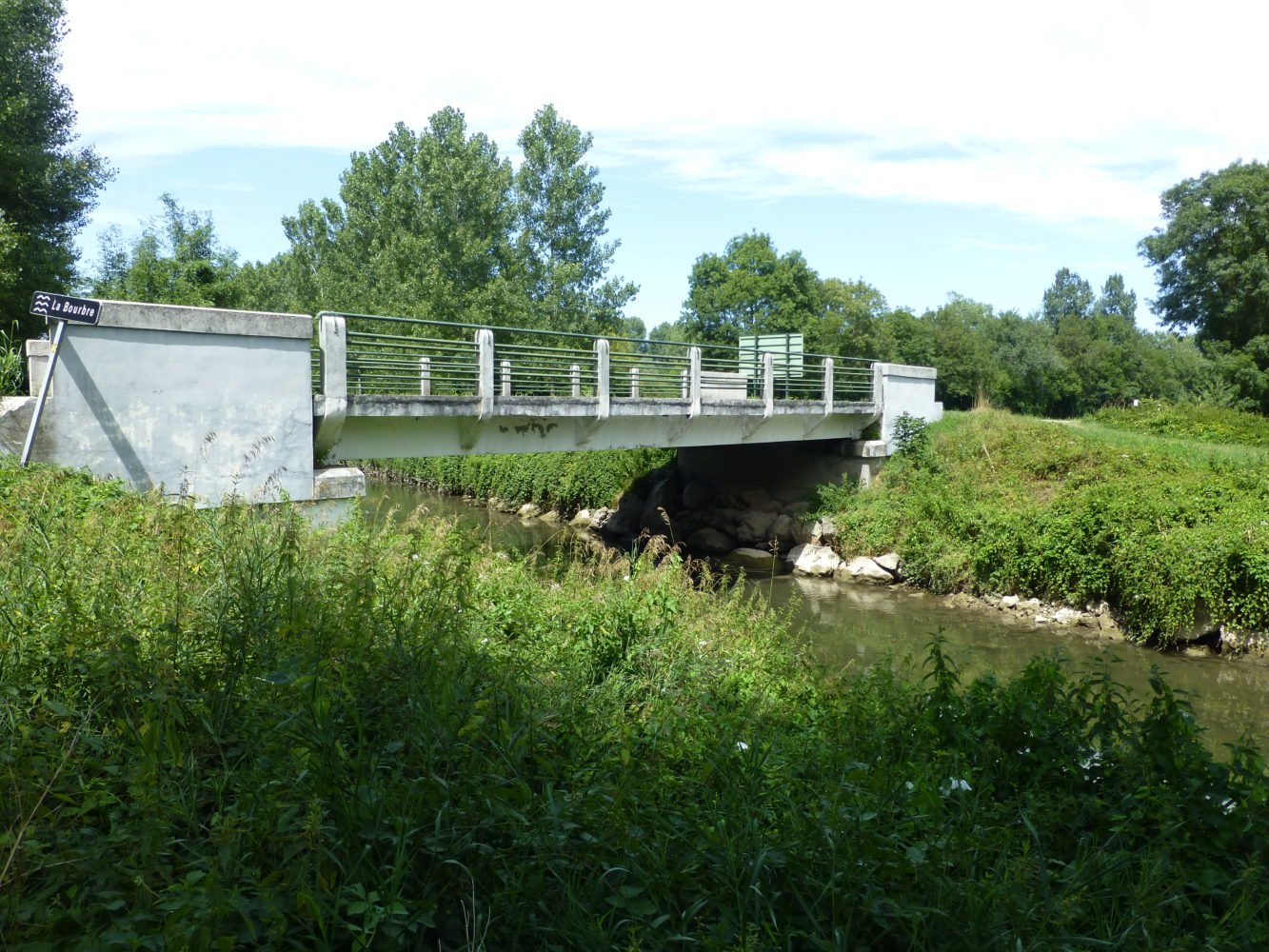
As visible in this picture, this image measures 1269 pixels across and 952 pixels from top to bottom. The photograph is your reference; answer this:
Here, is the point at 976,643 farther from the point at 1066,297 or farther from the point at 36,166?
the point at 1066,297

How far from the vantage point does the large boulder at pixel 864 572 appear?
21.0 meters

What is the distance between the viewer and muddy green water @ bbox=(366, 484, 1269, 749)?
487 inches

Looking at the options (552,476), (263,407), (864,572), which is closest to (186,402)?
(263,407)

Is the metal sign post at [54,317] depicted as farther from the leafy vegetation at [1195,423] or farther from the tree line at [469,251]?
the leafy vegetation at [1195,423]

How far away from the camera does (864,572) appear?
21234 millimetres

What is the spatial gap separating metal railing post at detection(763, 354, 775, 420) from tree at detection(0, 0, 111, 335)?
55.3 feet

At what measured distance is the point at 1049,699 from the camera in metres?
5.34

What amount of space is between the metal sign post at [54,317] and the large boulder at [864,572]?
52.6ft

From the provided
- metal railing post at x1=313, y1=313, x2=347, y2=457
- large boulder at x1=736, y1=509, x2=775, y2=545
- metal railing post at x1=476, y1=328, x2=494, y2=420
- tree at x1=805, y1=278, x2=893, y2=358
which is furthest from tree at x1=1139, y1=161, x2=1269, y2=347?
metal railing post at x1=313, y1=313, x2=347, y2=457

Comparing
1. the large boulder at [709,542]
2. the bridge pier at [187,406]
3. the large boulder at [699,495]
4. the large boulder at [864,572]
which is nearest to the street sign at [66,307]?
the bridge pier at [187,406]

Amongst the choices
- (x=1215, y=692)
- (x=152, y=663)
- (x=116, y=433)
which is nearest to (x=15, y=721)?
(x=152, y=663)

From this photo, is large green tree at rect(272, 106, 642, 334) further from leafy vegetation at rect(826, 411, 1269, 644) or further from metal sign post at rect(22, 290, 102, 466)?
metal sign post at rect(22, 290, 102, 466)

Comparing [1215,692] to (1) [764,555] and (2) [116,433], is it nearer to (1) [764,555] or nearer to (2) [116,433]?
(1) [764,555]

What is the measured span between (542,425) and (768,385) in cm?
669
